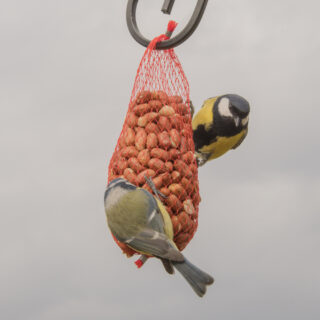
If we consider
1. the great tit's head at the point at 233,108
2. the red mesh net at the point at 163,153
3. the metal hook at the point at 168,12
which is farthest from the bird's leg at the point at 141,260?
the great tit's head at the point at 233,108

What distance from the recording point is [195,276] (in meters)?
2.57

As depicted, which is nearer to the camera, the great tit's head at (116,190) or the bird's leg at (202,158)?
the great tit's head at (116,190)

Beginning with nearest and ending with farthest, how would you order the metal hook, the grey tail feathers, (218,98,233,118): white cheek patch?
the grey tail feathers → the metal hook → (218,98,233,118): white cheek patch

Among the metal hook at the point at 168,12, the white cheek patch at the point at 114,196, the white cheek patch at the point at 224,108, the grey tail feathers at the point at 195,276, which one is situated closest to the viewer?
the grey tail feathers at the point at 195,276

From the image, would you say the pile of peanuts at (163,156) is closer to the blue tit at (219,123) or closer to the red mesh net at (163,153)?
the red mesh net at (163,153)

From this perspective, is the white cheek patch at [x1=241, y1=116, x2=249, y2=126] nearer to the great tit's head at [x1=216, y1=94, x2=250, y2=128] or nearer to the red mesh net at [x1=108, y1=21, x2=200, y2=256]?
the great tit's head at [x1=216, y1=94, x2=250, y2=128]

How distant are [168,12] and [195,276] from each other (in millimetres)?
986

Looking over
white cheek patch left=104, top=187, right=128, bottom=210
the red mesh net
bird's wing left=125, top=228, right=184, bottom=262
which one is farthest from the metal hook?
bird's wing left=125, top=228, right=184, bottom=262

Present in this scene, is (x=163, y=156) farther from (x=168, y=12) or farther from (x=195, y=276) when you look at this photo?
(x=168, y=12)

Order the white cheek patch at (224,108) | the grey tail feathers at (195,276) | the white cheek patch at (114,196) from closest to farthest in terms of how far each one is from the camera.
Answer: the grey tail feathers at (195,276) < the white cheek patch at (114,196) < the white cheek patch at (224,108)

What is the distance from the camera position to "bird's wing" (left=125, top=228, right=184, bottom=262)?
2580 mm

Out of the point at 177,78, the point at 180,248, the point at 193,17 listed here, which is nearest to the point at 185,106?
the point at 177,78

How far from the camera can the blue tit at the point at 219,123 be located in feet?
11.3

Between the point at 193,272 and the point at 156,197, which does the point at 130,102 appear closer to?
the point at 156,197
